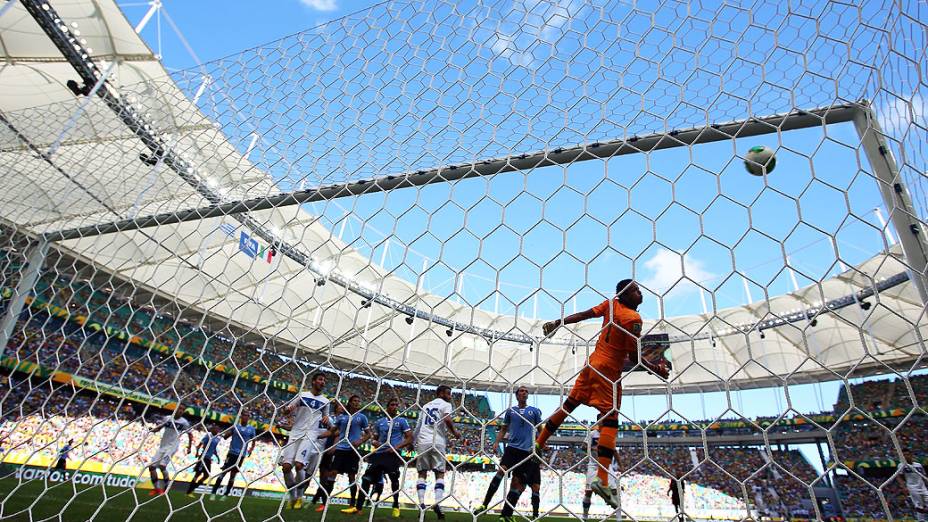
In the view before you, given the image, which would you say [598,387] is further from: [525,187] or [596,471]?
[525,187]

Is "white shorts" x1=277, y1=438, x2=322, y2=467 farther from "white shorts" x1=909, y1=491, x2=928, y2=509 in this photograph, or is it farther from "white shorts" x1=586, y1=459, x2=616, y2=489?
"white shorts" x1=909, y1=491, x2=928, y2=509

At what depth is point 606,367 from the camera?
219cm

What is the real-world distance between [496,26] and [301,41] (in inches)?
61.1

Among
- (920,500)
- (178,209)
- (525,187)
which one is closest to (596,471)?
(525,187)

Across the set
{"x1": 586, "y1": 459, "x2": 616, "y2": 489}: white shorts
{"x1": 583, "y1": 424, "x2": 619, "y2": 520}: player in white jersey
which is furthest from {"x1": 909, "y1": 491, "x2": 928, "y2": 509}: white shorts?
{"x1": 586, "y1": 459, "x2": 616, "y2": 489}: white shorts

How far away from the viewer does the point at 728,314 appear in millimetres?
20953

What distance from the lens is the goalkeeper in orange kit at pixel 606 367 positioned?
2.09 meters

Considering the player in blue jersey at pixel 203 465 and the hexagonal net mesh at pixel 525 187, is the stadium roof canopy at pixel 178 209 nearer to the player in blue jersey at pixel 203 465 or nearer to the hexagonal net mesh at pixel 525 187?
the hexagonal net mesh at pixel 525 187

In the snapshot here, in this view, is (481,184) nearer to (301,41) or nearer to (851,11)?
(851,11)

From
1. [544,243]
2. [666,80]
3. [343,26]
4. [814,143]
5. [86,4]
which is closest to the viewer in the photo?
[814,143]

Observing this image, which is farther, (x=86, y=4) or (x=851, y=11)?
(x=86, y=4)

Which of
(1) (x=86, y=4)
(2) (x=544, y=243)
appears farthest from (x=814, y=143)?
(1) (x=86, y=4)

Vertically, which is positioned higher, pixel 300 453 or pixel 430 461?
pixel 430 461

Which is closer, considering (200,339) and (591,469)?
(591,469)
